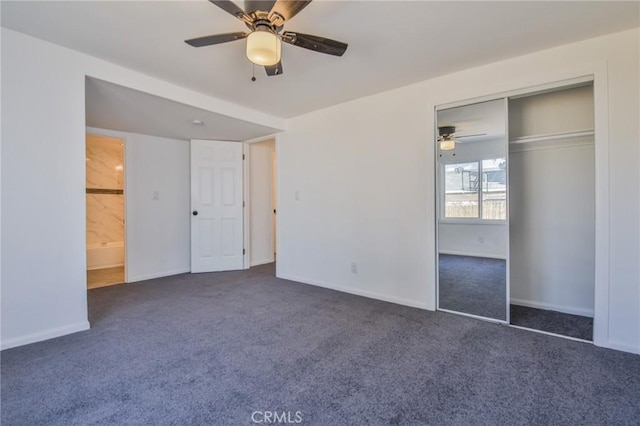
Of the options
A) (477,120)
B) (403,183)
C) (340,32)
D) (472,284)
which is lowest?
(472,284)

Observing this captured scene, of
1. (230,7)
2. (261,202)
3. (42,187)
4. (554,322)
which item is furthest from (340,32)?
(261,202)

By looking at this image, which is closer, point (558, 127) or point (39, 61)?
point (39, 61)

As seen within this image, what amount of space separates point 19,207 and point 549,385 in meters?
3.79

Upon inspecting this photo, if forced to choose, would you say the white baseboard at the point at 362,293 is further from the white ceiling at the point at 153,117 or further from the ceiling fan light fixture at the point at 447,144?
the white ceiling at the point at 153,117

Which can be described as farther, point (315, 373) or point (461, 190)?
point (461, 190)

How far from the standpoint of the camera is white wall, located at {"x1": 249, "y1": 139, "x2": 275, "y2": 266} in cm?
528

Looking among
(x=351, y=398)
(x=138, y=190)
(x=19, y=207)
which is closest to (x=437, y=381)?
(x=351, y=398)

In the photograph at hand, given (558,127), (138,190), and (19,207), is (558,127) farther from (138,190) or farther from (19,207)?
(138,190)

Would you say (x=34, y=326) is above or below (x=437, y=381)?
above

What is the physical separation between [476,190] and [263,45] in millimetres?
2359

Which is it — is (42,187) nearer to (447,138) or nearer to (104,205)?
(447,138)

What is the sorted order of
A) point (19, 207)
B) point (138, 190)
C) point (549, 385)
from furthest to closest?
point (138, 190) < point (19, 207) < point (549, 385)

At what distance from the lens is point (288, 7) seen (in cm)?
165

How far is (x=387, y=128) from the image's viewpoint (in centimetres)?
327
